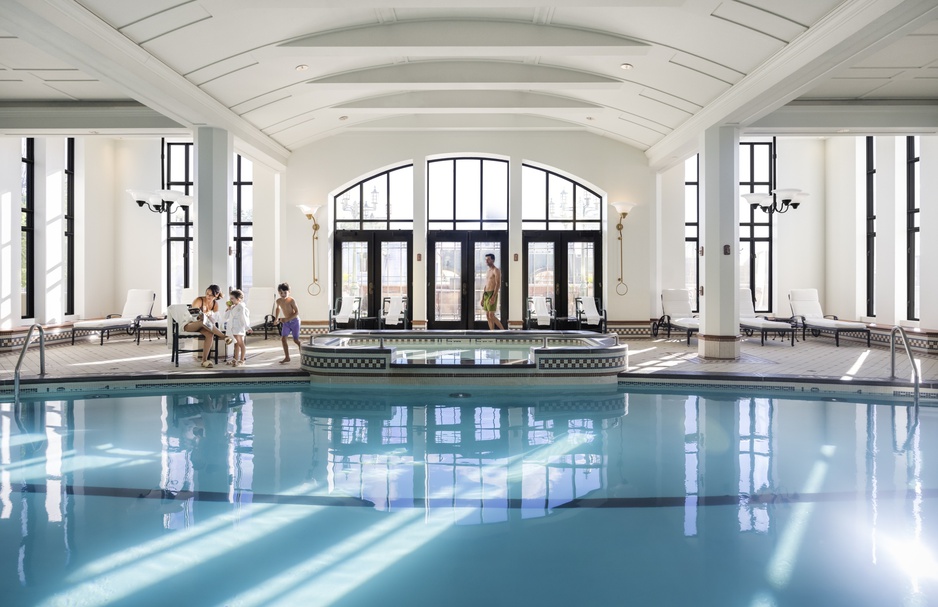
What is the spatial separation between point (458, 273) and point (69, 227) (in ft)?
26.1

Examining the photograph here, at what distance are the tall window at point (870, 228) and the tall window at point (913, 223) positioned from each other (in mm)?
1294

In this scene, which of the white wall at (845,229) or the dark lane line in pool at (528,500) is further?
the white wall at (845,229)

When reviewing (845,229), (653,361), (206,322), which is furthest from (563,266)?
(206,322)

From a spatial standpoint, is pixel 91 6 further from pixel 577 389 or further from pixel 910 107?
pixel 910 107

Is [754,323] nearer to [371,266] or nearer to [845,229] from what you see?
[845,229]

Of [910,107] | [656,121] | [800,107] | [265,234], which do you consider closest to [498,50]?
[656,121]

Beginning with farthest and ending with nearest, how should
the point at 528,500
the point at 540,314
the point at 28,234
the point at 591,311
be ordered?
the point at 591,311 → the point at 540,314 → the point at 28,234 → the point at 528,500

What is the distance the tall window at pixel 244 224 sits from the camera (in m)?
13.2

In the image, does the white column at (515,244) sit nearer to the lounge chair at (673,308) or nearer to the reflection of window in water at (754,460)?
the lounge chair at (673,308)

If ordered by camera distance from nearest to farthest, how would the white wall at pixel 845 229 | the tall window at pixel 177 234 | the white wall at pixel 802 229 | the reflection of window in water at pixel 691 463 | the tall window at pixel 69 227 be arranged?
1. the reflection of window in water at pixel 691 463
2. the tall window at pixel 69 227
3. the white wall at pixel 845 229
4. the white wall at pixel 802 229
5. the tall window at pixel 177 234

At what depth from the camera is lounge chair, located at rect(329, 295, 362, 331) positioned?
480 inches

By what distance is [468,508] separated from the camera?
344 cm

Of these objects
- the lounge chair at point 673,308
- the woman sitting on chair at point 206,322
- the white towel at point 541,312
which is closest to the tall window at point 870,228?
the lounge chair at point 673,308

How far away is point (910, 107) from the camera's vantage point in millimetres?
8602
